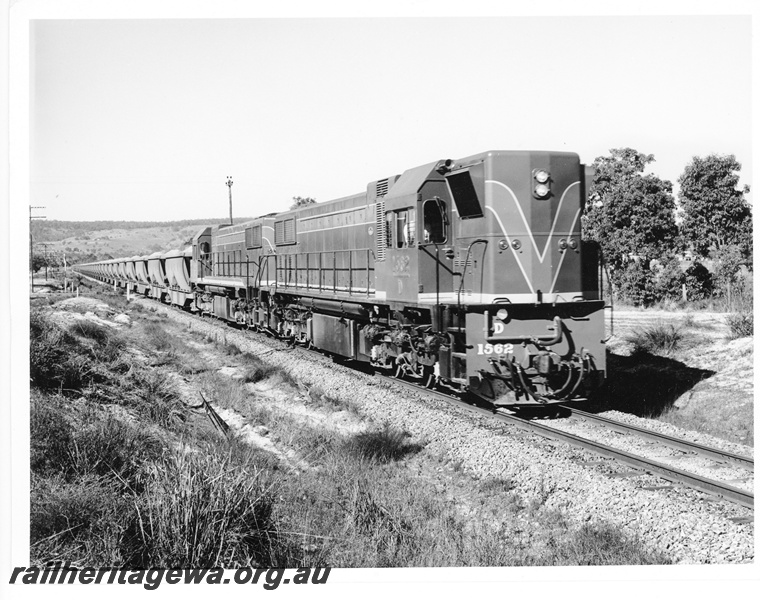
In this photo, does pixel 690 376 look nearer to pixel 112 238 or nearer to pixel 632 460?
pixel 632 460

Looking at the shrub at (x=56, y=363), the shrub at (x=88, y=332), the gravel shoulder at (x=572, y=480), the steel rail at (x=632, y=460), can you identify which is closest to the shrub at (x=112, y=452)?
the shrub at (x=56, y=363)

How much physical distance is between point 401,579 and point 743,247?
16850 millimetres

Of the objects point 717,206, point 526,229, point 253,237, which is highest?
point 717,206

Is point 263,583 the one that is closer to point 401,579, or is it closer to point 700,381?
point 401,579

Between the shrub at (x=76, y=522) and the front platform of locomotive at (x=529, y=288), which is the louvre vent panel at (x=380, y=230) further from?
the shrub at (x=76, y=522)

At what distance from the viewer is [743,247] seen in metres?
18.6

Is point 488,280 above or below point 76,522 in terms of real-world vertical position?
above

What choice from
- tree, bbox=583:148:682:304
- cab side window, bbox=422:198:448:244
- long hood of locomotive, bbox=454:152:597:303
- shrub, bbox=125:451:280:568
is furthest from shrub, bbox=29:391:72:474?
tree, bbox=583:148:682:304

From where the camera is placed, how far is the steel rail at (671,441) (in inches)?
290

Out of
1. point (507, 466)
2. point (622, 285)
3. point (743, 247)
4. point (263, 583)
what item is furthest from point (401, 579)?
point (622, 285)

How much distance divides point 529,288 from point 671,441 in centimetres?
246

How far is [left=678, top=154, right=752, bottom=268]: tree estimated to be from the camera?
741 inches

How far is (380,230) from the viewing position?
37.2 feet

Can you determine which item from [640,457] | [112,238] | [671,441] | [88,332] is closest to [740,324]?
[671,441]
